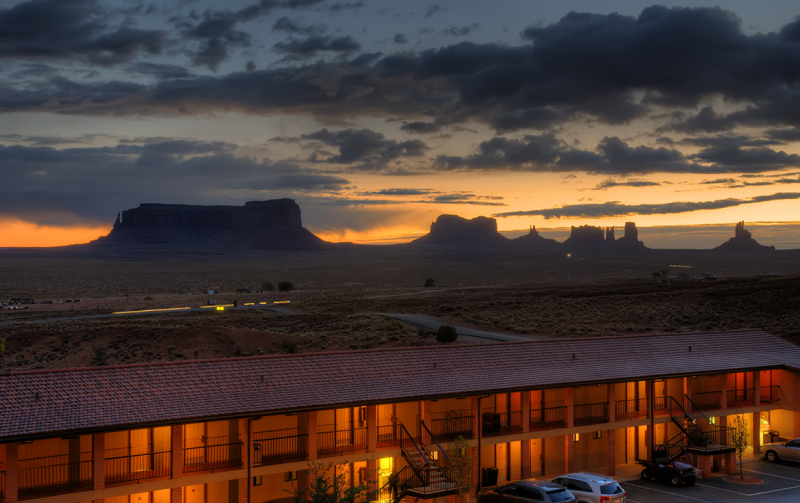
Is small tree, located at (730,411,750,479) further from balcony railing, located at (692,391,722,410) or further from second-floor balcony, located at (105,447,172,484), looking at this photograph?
second-floor balcony, located at (105,447,172,484)

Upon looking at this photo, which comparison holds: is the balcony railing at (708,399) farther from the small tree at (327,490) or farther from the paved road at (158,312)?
the paved road at (158,312)

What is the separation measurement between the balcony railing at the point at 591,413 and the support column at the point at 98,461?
18974 mm

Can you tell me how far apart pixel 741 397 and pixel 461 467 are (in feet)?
58.1

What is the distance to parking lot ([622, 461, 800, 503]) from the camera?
86.3 ft

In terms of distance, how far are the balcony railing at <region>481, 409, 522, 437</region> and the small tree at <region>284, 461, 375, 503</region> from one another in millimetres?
6079

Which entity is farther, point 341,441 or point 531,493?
point 341,441

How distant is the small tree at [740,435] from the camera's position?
2953 centimetres

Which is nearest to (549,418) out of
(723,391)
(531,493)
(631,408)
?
(631,408)

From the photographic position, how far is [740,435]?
2962cm

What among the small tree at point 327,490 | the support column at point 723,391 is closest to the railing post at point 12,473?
the small tree at point 327,490

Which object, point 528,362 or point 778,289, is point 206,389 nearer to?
point 528,362

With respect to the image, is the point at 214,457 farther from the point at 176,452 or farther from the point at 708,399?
the point at 708,399

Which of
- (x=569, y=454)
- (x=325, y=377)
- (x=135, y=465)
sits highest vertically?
(x=325, y=377)

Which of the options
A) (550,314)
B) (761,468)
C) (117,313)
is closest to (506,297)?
(550,314)
